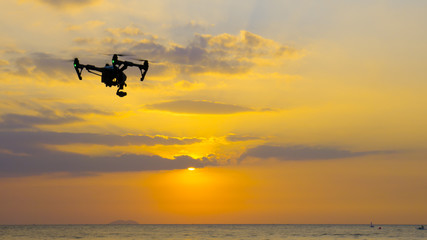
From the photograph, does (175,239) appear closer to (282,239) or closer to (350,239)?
(282,239)

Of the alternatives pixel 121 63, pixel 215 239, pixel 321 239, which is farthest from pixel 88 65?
pixel 321 239

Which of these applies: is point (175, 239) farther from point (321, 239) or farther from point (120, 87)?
point (120, 87)

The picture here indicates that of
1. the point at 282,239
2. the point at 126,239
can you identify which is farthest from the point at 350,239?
the point at 126,239

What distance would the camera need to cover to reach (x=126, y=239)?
17600cm

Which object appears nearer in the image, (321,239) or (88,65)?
→ (88,65)

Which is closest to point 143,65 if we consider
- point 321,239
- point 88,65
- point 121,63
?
point 121,63

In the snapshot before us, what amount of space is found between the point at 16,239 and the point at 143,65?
143925mm

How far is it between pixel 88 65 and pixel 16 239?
464 feet

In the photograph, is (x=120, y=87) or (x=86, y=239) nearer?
(x=120, y=87)

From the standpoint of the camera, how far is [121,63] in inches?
1960

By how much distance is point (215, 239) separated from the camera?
174m

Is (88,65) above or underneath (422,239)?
above

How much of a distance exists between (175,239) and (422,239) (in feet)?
286

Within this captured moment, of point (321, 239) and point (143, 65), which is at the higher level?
point (143, 65)
